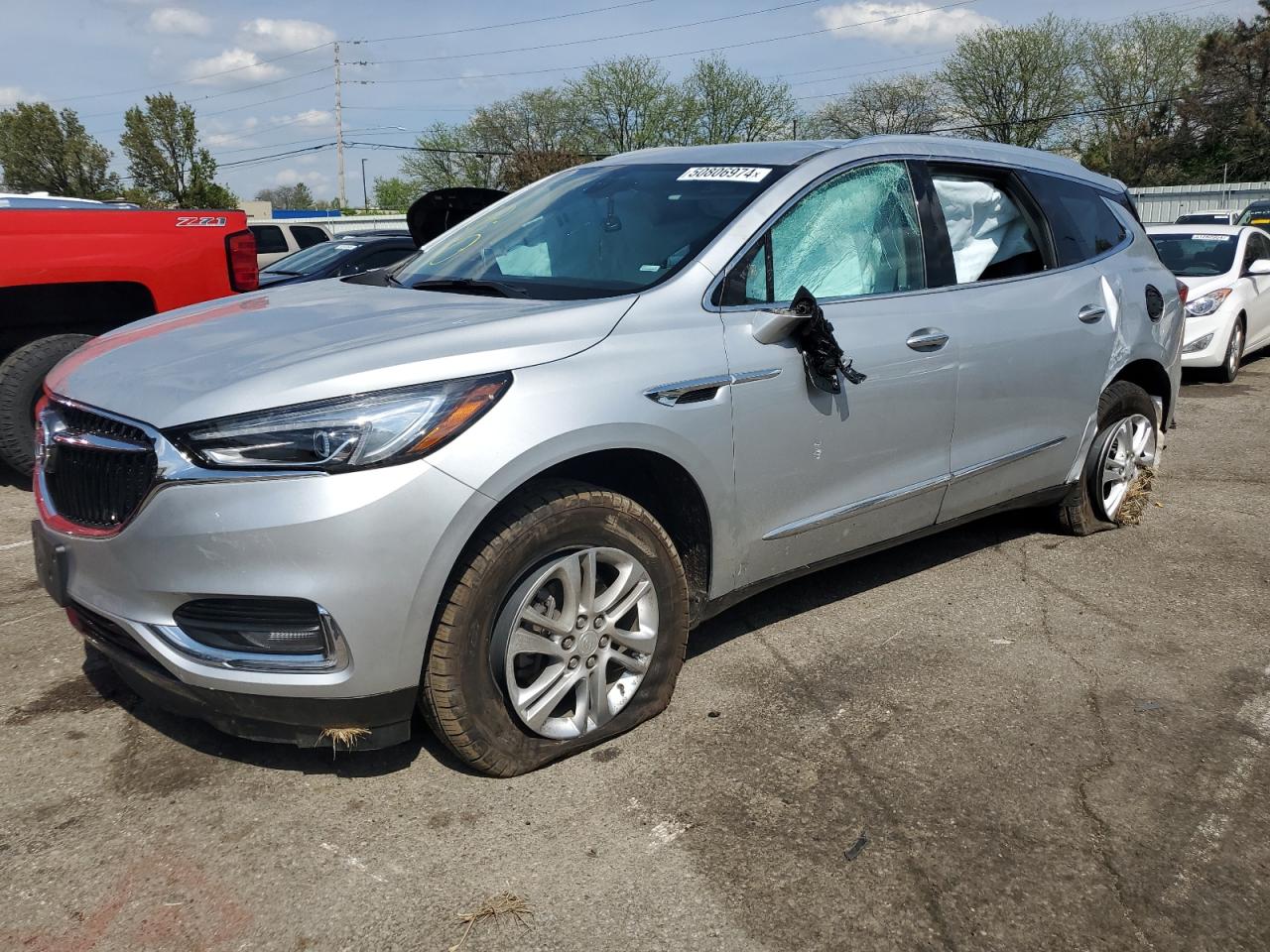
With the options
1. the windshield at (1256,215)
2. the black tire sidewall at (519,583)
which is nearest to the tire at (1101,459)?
the black tire sidewall at (519,583)

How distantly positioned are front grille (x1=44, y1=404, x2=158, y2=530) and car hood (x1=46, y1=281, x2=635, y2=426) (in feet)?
0.18

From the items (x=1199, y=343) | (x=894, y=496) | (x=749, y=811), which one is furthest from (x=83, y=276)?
(x=1199, y=343)

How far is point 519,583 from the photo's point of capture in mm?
2775

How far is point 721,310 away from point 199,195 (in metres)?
47.0

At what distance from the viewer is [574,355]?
2863 millimetres

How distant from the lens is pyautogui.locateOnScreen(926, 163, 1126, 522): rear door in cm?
401

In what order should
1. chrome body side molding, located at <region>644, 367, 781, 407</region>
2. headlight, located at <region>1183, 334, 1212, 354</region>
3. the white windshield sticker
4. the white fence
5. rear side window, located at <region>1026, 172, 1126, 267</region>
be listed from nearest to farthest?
chrome body side molding, located at <region>644, 367, 781, 407</region> < the white windshield sticker < rear side window, located at <region>1026, 172, 1126, 267</region> < headlight, located at <region>1183, 334, 1212, 354</region> < the white fence

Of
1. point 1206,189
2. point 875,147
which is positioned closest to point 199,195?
point 1206,189

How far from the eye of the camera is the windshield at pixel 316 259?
34.8 ft

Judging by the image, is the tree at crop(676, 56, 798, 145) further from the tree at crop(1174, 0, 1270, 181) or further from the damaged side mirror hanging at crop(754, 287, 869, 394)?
the damaged side mirror hanging at crop(754, 287, 869, 394)

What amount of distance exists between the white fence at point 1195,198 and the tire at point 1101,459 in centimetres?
3764

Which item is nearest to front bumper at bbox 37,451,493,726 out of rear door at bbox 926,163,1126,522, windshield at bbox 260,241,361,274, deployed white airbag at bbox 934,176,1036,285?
rear door at bbox 926,163,1126,522

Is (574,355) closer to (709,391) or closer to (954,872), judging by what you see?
(709,391)

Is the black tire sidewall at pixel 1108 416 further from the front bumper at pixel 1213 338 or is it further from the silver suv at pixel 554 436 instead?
the front bumper at pixel 1213 338
